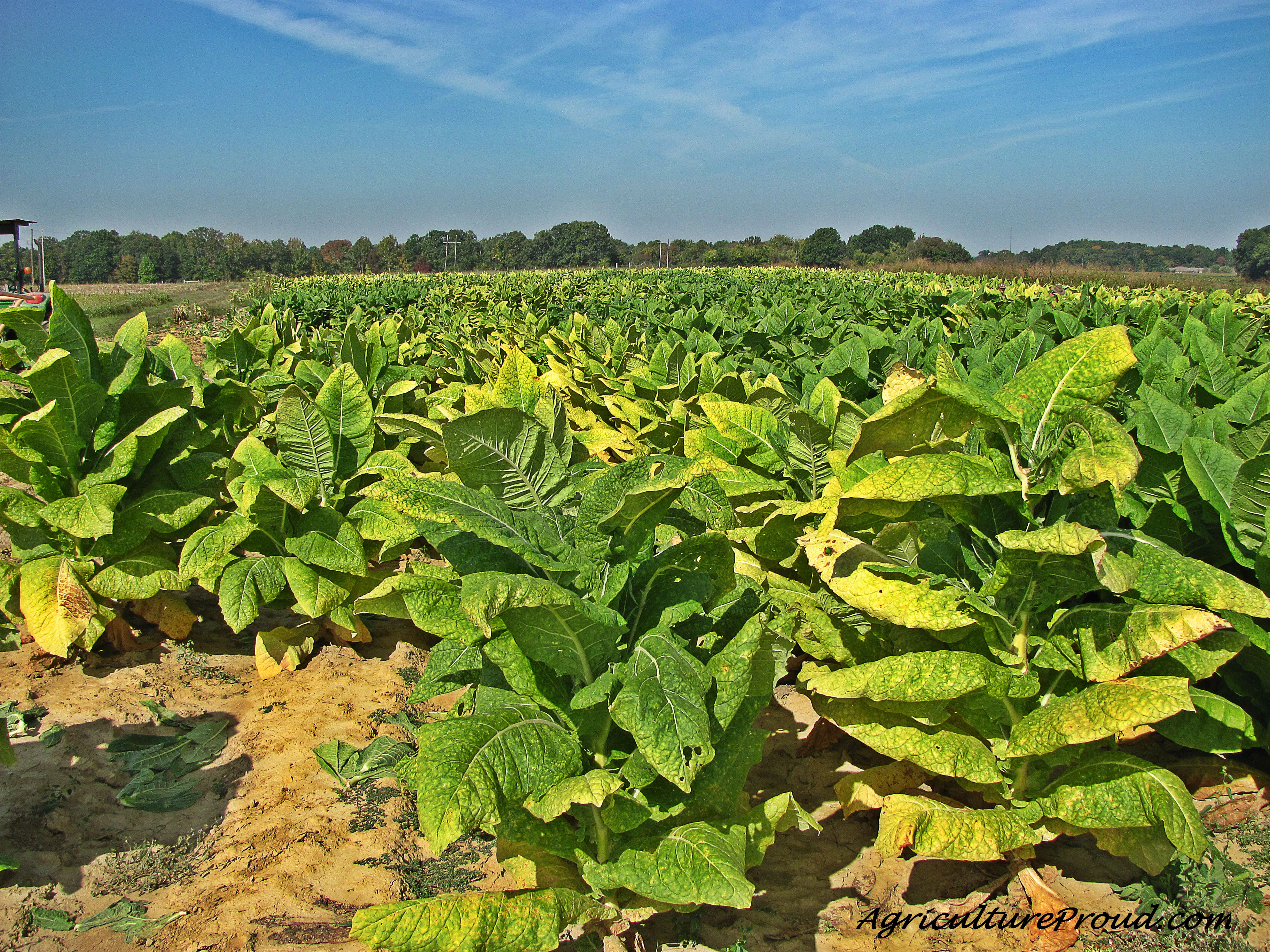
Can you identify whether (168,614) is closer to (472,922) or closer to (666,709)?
(472,922)

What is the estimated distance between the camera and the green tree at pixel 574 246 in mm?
94000

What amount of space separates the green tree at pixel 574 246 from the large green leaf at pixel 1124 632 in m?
92.8

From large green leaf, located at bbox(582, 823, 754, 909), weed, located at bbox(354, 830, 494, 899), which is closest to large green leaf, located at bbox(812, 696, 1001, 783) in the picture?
large green leaf, located at bbox(582, 823, 754, 909)

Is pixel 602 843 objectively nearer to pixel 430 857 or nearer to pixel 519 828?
pixel 519 828

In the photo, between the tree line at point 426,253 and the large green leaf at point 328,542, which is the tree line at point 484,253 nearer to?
the tree line at point 426,253

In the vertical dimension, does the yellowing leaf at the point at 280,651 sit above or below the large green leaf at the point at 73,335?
below

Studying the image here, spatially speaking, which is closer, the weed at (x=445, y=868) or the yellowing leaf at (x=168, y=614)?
the weed at (x=445, y=868)

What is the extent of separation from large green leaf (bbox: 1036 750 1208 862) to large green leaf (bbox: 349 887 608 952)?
4.48 feet

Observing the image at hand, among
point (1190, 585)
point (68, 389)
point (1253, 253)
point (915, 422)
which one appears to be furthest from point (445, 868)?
point (1253, 253)

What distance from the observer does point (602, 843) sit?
2.06m

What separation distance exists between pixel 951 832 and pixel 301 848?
212 centimetres

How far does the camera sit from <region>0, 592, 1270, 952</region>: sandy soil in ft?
7.62

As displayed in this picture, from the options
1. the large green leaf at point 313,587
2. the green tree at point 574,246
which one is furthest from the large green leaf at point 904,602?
the green tree at point 574,246

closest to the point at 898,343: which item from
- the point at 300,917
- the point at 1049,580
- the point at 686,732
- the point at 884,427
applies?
the point at 884,427
